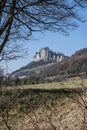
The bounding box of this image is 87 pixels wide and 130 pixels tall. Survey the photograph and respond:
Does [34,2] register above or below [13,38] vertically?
above

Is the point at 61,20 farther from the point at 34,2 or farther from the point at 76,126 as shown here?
the point at 76,126

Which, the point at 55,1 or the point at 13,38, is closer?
the point at 55,1

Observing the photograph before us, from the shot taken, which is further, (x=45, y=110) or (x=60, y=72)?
(x=45, y=110)

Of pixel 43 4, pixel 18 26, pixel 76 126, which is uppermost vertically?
pixel 43 4

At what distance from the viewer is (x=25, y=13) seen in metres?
12.3

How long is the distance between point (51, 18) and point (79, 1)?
100 centimetres

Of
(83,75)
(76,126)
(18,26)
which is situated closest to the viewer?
(83,75)

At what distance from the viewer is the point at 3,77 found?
6.98 m

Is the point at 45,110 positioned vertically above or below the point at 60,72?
below

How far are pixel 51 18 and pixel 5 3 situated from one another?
145cm

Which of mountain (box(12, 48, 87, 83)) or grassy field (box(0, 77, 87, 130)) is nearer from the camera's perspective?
grassy field (box(0, 77, 87, 130))

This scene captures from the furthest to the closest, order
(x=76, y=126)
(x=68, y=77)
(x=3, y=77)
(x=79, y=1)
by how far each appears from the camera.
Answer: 1. (x=79, y=1)
2. (x=76, y=126)
3. (x=3, y=77)
4. (x=68, y=77)

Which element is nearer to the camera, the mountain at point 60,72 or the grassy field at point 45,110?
the grassy field at point 45,110

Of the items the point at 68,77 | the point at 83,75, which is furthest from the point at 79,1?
the point at 83,75
